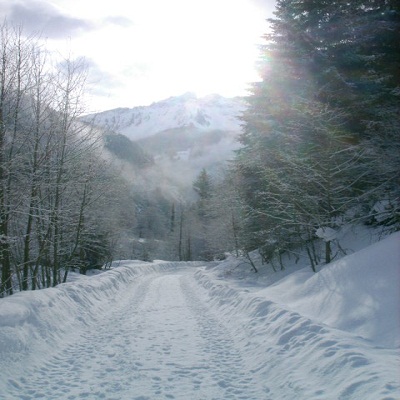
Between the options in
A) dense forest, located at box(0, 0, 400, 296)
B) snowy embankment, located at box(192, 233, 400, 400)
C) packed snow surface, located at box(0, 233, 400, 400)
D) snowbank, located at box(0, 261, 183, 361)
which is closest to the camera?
snowy embankment, located at box(192, 233, 400, 400)

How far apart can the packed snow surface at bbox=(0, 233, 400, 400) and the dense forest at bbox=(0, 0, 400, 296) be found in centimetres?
322

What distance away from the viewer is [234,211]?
27.8m

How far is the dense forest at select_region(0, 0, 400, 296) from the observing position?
11859mm

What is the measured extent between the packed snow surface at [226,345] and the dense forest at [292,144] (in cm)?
322

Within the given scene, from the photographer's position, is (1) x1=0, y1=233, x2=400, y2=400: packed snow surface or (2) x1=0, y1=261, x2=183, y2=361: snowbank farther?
(2) x1=0, y1=261, x2=183, y2=361: snowbank

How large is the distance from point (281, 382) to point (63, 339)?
500 centimetres

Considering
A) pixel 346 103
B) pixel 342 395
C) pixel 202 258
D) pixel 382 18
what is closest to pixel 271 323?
pixel 342 395

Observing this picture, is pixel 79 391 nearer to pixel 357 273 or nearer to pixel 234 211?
pixel 357 273

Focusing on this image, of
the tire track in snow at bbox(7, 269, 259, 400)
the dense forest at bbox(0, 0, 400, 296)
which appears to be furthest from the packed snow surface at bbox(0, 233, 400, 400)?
the dense forest at bbox(0, 0, 400, 296)

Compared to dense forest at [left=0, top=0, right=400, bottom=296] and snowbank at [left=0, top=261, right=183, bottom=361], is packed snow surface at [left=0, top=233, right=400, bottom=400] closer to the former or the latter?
snowbank at [left=0, top=261, right=183, bottom=361]

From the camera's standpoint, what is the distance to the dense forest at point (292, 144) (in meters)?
11.9

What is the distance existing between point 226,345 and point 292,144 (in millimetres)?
9674

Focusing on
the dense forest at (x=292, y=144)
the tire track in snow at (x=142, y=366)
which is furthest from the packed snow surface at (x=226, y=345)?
the dense forest at (x=292, y=144)

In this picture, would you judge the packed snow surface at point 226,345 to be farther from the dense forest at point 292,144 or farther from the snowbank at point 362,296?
the dense forest at point 292,144
